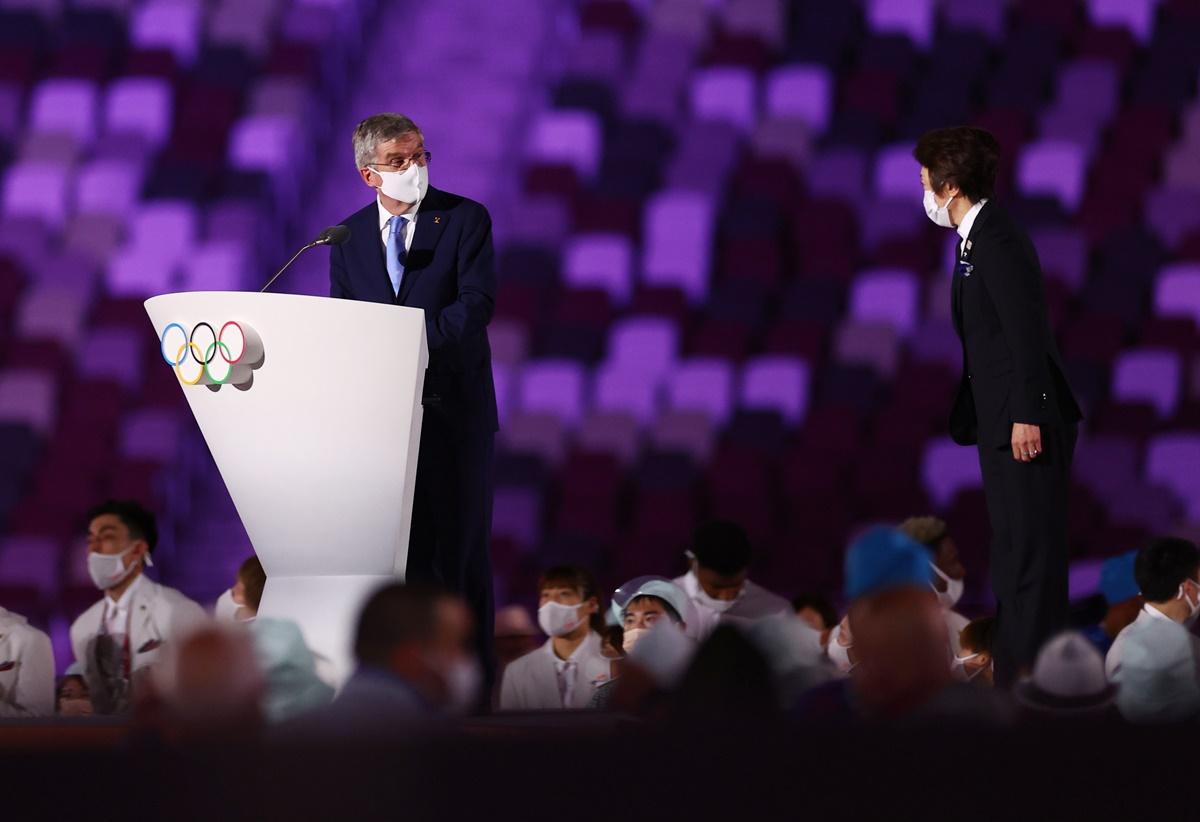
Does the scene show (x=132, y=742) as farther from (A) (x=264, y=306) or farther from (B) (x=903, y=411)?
(B) (x=903, y=411)

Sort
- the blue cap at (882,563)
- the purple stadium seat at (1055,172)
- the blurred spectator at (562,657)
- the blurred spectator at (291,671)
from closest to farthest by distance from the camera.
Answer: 1. the blue cap at (882,563)
2. the blurred spectator at (291,671)
3. the blurred spectator at (562,657)
4. the purple stadium seat at (1055,172)

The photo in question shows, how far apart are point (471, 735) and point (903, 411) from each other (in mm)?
4301

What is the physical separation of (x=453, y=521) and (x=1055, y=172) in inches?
154

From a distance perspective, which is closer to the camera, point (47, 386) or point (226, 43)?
point (47, 386)

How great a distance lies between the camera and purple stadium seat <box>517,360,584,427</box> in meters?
5.69

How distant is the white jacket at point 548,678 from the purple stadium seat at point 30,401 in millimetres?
2797

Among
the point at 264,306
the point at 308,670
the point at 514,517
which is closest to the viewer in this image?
the point at 308,670

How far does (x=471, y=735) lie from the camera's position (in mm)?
1257

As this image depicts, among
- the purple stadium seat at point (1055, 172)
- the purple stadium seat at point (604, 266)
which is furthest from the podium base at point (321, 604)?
the purple stadium seat at point (1055, 172)

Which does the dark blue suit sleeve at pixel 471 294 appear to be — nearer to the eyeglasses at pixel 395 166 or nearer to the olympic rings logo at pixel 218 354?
the eyeglasses at pixel 395 166

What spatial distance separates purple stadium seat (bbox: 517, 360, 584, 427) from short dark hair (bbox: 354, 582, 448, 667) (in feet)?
13.4

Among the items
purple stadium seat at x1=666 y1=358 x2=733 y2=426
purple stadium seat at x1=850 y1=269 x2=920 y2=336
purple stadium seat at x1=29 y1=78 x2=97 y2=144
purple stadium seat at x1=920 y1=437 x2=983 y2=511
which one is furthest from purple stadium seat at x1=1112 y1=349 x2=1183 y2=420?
purple stadium seat at x1=29 y1=78 x2=97 y2=144

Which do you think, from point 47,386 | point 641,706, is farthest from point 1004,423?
point 47,386

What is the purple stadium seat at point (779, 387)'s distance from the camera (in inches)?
218
